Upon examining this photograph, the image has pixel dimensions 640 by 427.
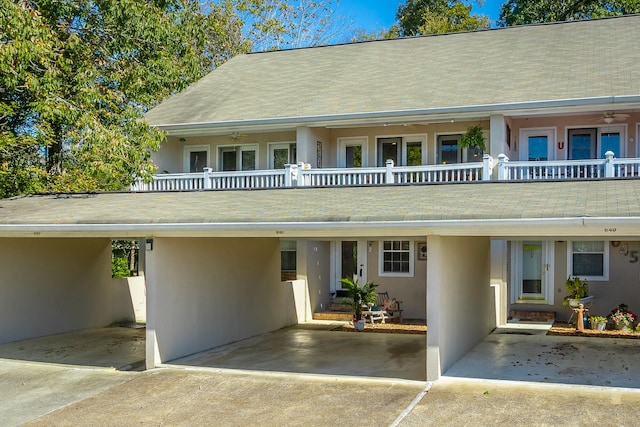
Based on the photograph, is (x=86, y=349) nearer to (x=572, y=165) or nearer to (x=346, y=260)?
(x=346, y=260)

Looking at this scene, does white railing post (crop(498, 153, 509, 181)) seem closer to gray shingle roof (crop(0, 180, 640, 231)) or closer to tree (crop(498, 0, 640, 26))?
gray shingle roof (crop(0, 180, 640, 231))

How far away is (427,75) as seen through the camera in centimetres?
1861

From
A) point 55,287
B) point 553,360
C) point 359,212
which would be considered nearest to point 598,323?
point 553,360

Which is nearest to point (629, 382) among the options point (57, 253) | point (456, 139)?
point (456, 139)

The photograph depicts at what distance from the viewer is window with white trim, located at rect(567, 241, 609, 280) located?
17844 millimetres

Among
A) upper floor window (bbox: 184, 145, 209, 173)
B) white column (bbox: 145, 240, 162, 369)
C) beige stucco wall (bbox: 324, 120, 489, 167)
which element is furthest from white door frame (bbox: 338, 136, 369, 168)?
white column (bbox: 145, 240, 162, 369)

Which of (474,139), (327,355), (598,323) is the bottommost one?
(327,355)

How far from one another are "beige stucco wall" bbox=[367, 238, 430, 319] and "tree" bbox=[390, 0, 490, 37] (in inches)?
735

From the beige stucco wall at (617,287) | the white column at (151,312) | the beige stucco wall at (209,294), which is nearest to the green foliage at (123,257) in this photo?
the beige stucco wall at (209,294)

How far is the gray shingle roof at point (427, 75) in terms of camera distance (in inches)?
649

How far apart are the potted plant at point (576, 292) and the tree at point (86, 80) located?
10.8 meters

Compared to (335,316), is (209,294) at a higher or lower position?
higher

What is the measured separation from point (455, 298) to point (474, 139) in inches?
227

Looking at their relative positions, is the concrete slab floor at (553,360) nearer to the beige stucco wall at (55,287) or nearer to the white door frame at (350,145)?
the white door frame at (350,145)
